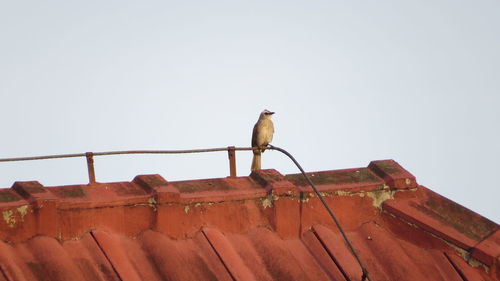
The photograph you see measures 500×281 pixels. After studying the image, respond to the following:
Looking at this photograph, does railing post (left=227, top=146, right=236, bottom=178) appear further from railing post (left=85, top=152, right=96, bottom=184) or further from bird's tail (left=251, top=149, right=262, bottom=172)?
bird's tail (left=251, top=149, right=262, bottom=172)

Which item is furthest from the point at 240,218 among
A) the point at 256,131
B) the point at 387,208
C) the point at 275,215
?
the point at 256,131

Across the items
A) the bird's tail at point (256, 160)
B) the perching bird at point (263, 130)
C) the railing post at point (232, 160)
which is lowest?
the bird's tail at point (256, 160)

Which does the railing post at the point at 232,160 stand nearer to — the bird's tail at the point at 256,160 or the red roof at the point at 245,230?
the red roof at the point at 245,230

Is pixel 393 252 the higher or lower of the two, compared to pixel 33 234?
lower

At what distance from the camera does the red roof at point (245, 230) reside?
555cm

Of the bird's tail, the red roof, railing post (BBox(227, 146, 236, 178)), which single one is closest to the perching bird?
the bird's tail

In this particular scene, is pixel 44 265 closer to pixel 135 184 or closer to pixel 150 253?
pixel 150 253

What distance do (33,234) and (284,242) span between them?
5.73 ft

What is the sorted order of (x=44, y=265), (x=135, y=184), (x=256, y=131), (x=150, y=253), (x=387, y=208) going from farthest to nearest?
(x=256, y=131) → (x=387, y=208) → (x=135, y=184) → (x=150, y=253) → (x=44, y=265)

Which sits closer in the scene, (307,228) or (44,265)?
(44,265)

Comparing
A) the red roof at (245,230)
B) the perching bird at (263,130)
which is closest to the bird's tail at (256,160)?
the perching bird at (263,130)

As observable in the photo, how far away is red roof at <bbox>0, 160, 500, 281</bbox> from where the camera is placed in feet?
18.2

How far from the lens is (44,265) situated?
17.5 feet

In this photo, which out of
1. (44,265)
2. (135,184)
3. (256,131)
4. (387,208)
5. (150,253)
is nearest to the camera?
(44,265)
